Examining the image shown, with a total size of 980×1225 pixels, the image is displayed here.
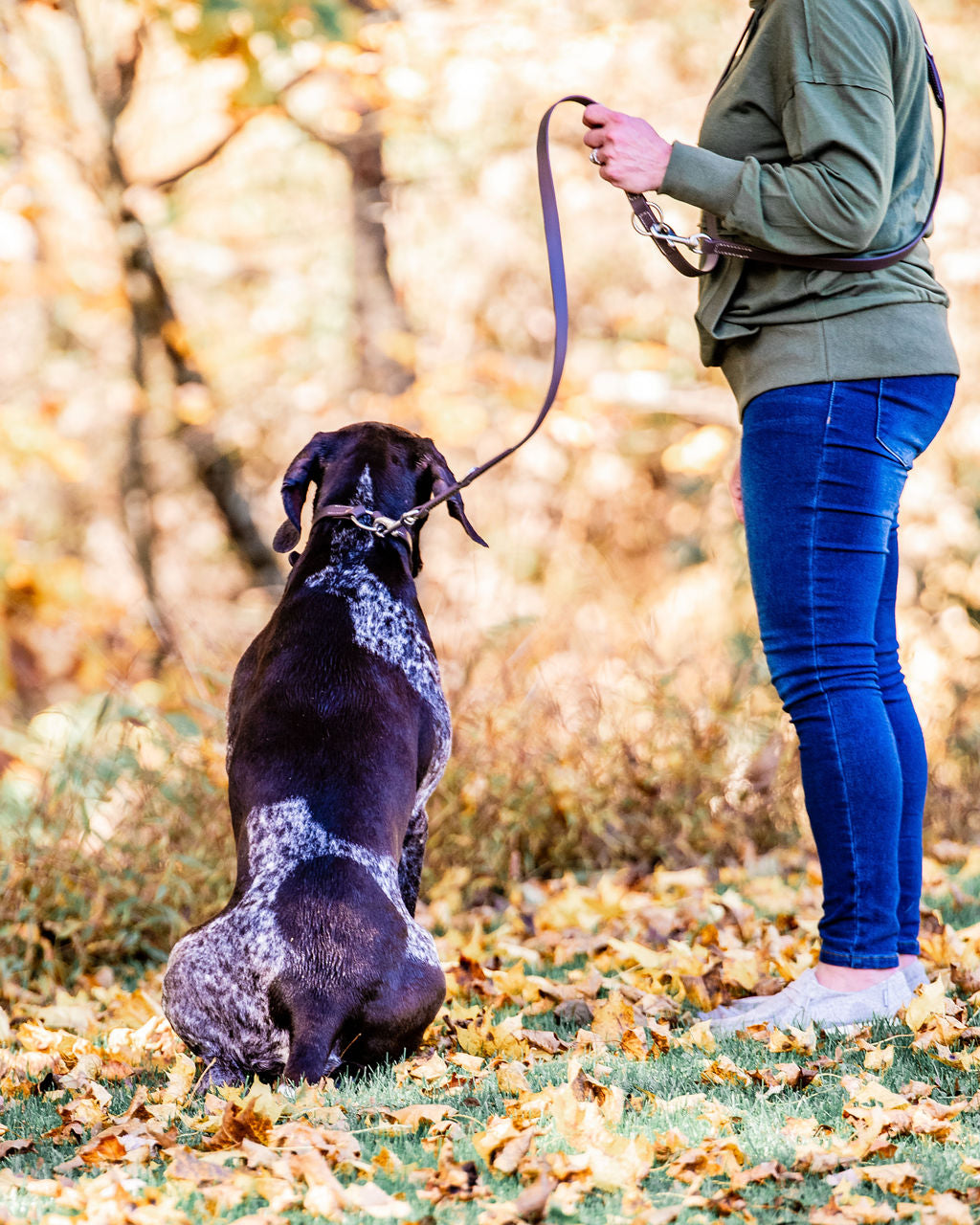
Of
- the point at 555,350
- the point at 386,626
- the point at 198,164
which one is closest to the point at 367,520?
the point at 386,626

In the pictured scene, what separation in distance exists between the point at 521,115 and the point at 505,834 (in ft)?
19.4

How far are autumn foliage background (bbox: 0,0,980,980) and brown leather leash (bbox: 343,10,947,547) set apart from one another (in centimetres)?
180

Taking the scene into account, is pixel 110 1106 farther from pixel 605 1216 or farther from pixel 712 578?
pixel 712 578

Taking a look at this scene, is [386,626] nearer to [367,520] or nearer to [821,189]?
[367,520]

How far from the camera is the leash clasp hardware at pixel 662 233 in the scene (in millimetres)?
3000

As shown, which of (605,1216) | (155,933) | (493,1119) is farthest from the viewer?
(155,933)

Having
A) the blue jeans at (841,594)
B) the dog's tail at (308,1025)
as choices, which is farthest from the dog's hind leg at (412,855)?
the blue jeans at (841,594)

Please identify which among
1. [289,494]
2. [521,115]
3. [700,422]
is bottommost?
[289,494]

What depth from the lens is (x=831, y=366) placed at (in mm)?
2885

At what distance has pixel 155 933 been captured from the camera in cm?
467

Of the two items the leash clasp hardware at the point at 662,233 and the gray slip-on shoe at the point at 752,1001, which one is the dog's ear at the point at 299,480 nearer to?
the leash clasp hardware at the point at 662,233

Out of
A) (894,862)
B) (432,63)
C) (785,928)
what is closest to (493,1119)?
A: (894,862)

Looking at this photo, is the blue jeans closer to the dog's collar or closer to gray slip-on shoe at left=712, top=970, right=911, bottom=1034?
gray slip-on shoe at left=712, top=970, right=911, bottom=1034

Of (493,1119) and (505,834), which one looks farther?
(505,834)
